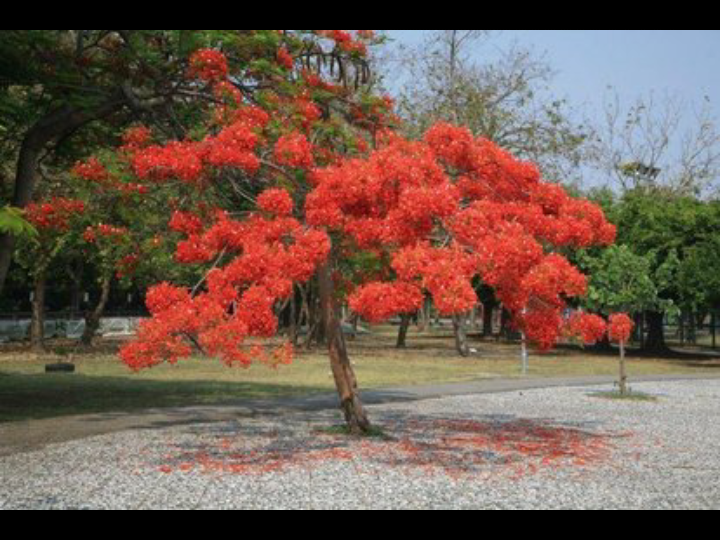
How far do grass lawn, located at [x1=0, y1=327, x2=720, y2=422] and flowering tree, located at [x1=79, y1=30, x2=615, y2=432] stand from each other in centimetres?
682

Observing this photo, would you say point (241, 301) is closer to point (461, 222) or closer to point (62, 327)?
point (461, 222)

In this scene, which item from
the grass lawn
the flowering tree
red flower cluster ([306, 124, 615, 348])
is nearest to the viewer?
red flower cluster ([306, 124, 615, 348])

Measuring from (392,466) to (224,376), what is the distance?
57.8ft

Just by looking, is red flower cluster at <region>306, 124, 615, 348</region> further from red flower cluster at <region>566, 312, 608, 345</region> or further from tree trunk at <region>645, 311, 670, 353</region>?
tree trunk at <region>645, 311, 670, 353</region>

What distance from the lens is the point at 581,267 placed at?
138 ft

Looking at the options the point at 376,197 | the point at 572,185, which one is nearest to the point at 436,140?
the point at 376,197

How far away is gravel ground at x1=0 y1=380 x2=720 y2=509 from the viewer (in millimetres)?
9906

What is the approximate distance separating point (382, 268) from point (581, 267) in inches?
1147

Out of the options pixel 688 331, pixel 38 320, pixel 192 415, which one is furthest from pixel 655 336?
pixel 192 415

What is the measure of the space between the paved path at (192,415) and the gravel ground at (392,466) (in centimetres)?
58

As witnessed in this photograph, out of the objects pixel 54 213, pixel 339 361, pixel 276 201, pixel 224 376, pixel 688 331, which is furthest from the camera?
pixel 688 331

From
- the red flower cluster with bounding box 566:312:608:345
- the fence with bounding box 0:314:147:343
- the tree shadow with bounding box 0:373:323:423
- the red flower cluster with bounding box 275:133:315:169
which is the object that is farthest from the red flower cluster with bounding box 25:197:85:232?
the fence with bounding box 0:314:147:343

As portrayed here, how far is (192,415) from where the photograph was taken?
58.5 ft

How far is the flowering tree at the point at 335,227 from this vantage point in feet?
35.3
